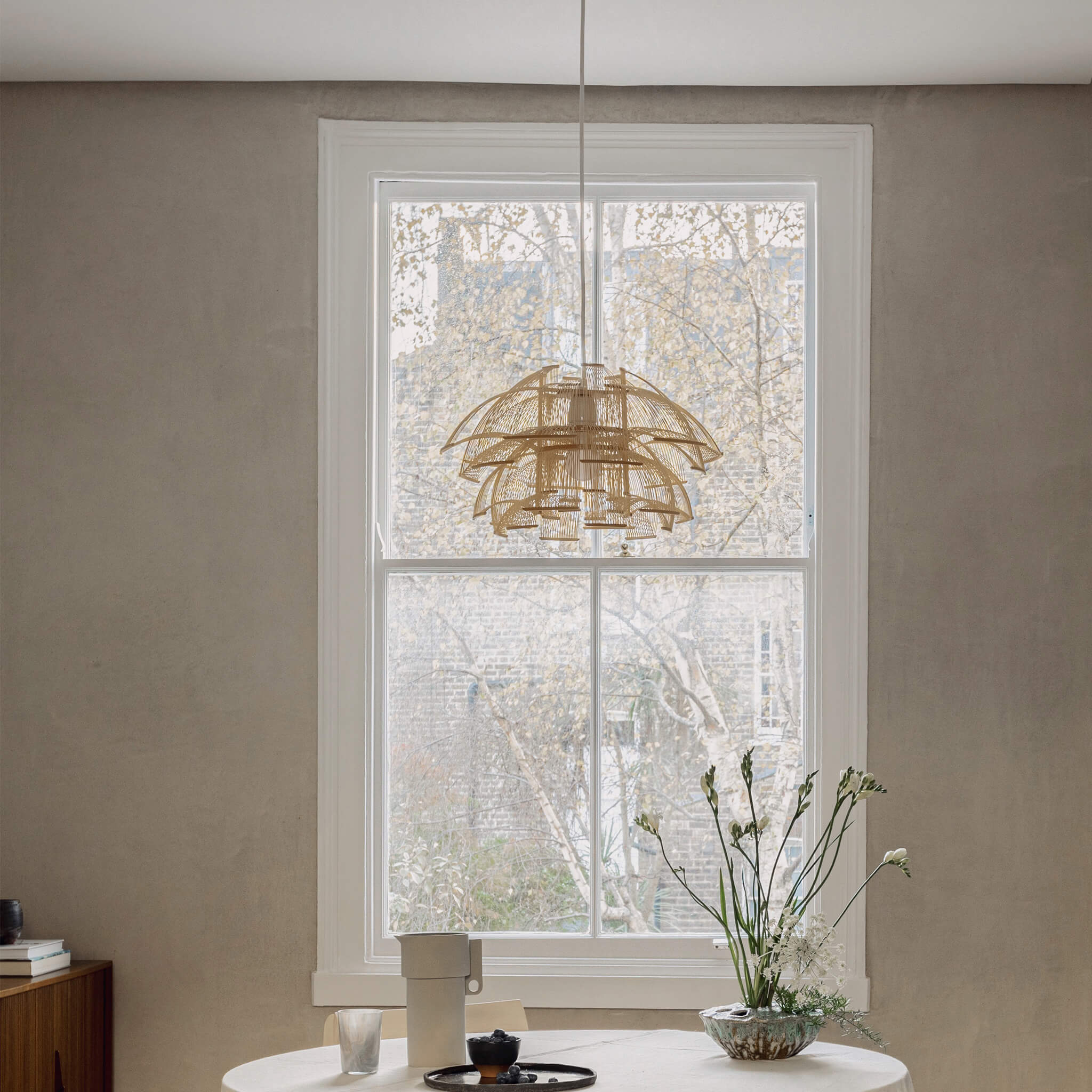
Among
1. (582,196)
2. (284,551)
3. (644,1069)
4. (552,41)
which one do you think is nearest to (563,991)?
(644,1069)

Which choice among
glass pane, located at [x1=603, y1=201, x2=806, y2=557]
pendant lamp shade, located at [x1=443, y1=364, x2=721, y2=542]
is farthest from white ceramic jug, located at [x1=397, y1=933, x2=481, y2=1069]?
glass pane, located at [x1=603, y1=201, x2=806, y2=557]

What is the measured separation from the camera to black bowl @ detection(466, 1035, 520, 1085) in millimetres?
2234

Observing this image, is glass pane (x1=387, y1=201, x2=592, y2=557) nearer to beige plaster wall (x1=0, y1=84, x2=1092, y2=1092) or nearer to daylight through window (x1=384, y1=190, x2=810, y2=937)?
daylight through window (x1=384, y1=190, x2=810, y2=937)

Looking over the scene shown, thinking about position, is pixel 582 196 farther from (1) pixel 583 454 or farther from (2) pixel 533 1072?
→ (2) pixel 533 1072

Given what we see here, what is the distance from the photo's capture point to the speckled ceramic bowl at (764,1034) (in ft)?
7.69

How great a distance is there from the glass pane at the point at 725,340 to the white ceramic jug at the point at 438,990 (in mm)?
1492

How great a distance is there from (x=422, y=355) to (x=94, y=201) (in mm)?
1063

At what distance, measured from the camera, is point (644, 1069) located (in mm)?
2332

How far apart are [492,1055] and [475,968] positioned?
0.55 feet

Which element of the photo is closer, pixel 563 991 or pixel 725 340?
pixel 563 991

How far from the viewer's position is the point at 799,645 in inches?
137

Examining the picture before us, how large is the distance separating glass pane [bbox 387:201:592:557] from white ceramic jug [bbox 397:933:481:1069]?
4.69ft

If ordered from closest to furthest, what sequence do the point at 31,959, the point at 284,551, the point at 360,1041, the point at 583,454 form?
the point at 583,454 < the point at 360,1041 < the point at 31,959 < the point at 284,551

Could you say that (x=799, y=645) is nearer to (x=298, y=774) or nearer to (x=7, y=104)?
(x=298, y=774)
